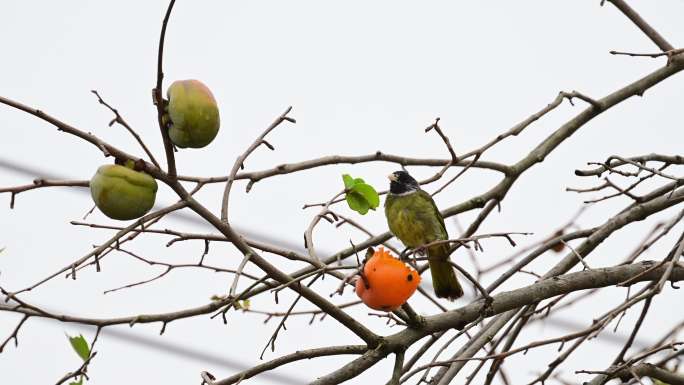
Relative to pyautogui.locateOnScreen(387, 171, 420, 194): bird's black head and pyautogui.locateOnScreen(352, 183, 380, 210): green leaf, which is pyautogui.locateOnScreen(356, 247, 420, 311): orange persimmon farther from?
pyautogui.locateOnScreen(387, 171, 420, 194): bird's black head

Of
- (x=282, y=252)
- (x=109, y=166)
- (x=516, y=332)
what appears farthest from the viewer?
(x=516, y=332)

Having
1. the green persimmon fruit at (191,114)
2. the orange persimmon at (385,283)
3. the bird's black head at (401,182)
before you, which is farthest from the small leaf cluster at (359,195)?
the bird's black head at (401,182)

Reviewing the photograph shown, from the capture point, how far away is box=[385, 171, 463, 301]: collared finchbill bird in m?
2.82

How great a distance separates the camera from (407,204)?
299 cm

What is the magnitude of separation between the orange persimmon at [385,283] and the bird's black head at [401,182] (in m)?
1.47

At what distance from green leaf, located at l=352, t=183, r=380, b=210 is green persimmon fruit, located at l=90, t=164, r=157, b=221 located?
1.49 ft

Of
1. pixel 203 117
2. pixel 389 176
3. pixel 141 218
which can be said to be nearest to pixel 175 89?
pixel 203 117

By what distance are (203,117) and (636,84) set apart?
5.10ft

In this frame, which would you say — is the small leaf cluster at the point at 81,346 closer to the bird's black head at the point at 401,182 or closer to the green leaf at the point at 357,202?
the green leaf at the point at 357,202

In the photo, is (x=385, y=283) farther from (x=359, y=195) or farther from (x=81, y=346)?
(x=81, y=346)

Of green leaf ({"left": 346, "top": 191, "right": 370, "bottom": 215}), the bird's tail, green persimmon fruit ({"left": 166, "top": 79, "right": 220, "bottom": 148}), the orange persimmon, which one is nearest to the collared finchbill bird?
the bird's tail

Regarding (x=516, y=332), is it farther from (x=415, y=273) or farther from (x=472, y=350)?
(x=415, y=273)

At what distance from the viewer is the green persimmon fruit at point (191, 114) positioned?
148 cm

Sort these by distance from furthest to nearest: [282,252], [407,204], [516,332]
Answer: [407,204] < [516,332] < [282,252]
